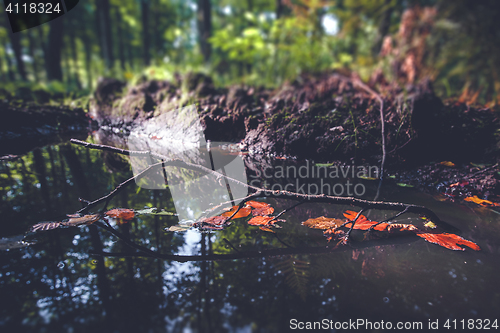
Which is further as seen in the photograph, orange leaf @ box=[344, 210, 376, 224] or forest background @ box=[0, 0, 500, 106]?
forest background @ box=[0, 0, 500, 106]

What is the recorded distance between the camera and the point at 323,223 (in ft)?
5.92

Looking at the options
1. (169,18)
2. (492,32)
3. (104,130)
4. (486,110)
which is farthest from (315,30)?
(169,18)

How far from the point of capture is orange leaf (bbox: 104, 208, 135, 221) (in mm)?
1837

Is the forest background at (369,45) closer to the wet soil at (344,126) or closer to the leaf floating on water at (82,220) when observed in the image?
the wet soil at (344,126)

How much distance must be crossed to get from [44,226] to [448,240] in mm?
2644

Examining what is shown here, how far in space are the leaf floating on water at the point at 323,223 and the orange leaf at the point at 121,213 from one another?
129 centimetres

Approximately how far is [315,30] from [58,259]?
7675 mm

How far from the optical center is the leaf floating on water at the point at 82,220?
1697 mm

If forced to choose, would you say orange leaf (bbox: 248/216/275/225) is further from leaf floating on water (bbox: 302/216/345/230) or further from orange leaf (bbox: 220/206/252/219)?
leaf floating on water (bbox: 302/216/345/230)

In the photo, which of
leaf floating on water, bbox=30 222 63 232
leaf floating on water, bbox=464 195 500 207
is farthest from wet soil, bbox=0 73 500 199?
leaf floating on water, bbox=30 222 63 232

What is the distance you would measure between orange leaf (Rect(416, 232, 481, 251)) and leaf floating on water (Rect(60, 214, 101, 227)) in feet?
7.40

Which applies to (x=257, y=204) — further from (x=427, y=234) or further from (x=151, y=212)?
(x=427, y=234)

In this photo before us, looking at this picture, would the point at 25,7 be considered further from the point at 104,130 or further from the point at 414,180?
the point at 414,180

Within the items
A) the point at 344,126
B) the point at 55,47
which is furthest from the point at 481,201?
the point at 55,47
